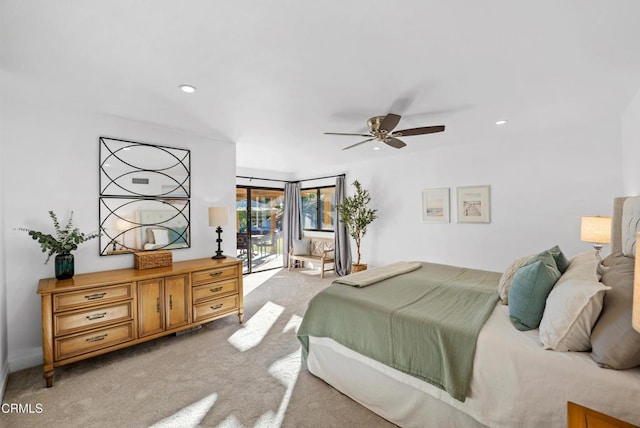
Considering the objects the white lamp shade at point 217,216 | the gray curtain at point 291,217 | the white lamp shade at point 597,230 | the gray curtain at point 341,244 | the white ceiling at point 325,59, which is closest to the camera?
the white ceiling at point 325,59

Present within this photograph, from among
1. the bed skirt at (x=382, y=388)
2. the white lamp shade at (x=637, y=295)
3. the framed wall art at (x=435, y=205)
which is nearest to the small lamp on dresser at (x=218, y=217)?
the bed skirt at (x=382, y=388)

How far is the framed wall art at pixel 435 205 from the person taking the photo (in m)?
4.53

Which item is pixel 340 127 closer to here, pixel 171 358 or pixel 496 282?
pixel 496 282

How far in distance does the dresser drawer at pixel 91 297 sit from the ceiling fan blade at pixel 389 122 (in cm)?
288

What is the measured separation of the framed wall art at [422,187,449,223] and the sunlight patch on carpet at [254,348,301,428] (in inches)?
122

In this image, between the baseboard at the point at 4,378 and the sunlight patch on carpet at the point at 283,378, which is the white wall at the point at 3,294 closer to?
the baseboard at the point at 4,378

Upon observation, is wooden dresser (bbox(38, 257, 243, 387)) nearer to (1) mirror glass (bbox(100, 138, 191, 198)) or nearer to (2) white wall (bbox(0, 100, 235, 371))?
(2) white wall (bbox(0, 100, 235, 371))

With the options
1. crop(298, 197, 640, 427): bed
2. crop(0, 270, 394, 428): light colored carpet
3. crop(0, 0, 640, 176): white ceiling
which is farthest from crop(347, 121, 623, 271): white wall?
crop(0, 270, 394, 428): light colored carpet

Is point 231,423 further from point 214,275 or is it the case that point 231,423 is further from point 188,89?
point 188,89

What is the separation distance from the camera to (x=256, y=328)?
3.37 m

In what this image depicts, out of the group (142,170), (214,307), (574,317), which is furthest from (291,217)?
(574,317)

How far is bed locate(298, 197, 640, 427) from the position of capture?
4.08 ft

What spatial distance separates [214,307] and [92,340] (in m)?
1.12

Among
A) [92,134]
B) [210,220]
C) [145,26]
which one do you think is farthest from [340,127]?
[92,134]
